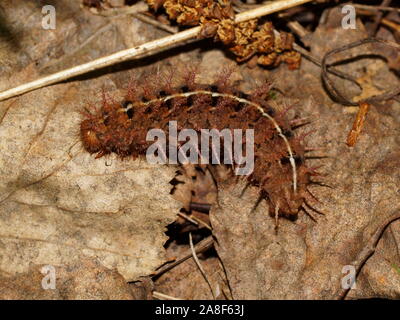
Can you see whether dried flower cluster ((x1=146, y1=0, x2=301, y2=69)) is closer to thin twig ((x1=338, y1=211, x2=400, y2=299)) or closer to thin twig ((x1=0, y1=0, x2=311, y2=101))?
thin twig ((x1=0, y1=0, x2=311, y2=101))

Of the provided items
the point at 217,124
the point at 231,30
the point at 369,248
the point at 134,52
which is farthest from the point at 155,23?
the point at 369,248

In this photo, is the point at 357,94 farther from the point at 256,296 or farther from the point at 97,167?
the point at 97,167

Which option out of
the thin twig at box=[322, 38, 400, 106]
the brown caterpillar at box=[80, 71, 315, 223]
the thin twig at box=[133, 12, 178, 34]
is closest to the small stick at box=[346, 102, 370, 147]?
the thin twig at box=[322, 38, 400, 106]

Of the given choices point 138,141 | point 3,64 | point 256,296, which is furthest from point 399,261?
point 3,64

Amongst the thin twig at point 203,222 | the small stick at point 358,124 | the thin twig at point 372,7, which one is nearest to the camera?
the small stick at point 358,124

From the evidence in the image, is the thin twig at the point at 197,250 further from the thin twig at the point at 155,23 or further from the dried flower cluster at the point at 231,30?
the thin twig at the point at 155,23

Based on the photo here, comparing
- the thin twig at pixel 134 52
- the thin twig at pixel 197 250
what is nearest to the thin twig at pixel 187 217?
the thin twig at pixel 197 250
